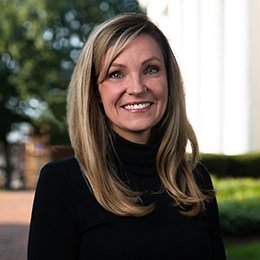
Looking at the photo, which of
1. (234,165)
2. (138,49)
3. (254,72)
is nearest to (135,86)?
(138,49)

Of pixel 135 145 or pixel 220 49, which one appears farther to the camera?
pixel 220 49

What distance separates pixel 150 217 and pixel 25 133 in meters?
35.4

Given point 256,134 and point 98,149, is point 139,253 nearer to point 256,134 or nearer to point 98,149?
point 98,149

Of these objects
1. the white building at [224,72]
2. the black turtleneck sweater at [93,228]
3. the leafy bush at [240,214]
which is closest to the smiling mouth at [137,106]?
the black turtleneck sweater at [93,228]

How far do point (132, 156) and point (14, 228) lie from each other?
9290mm

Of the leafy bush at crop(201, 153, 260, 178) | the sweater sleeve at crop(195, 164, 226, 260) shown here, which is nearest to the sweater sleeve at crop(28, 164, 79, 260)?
the sweater sleeve at crop(195, 164, 226, 260)

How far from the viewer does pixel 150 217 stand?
2.13 metres

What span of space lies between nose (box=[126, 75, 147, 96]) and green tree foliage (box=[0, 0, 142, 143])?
32474 millimetres

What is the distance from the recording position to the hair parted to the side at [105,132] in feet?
6.91

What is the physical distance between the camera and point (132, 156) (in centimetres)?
225

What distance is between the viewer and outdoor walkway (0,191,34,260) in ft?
28.3

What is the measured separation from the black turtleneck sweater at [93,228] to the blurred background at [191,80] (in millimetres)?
789

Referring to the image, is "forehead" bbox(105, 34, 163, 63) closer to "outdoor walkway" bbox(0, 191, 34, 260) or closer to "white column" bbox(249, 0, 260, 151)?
"outdoor walkway" bbox(0, 191, 34, 260)

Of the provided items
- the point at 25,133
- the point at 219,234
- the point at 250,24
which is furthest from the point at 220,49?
the point at 25,133
